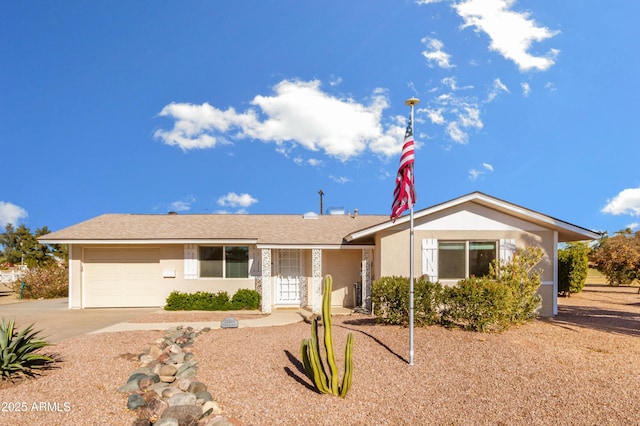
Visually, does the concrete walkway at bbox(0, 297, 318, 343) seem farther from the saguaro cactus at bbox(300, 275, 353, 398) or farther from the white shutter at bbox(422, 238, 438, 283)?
the saguaro cactus at bbox(300, 275, 353, 398)

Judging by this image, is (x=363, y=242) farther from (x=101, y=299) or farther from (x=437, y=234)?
(x=101, y=299)

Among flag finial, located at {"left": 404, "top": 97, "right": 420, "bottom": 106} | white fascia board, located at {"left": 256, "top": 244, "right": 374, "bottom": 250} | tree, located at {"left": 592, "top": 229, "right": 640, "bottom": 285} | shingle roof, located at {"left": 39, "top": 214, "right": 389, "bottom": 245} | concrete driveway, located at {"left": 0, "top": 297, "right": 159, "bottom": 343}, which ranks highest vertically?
flag finial, located at {"left": 404, "top": 97, "right": 420, "bottom": 106}

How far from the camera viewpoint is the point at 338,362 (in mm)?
7594

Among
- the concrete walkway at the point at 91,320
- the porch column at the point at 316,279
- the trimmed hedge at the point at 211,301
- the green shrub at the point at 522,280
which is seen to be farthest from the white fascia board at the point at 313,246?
the green shrub at the point at 522,280

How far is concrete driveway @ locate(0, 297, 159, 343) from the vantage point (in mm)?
10891

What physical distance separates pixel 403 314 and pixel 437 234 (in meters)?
3.35

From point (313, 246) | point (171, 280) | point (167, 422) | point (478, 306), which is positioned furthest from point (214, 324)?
point (478, 306)

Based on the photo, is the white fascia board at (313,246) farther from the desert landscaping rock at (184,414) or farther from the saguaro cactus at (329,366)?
the desert landscaping rock at (184,414)

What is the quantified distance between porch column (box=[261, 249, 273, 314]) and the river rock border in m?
5.77

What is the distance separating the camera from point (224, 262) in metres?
15.3

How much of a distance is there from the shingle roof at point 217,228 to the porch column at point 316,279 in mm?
469

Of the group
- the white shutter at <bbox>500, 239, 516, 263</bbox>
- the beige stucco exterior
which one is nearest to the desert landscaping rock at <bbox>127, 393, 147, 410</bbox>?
the beige stucco exterior

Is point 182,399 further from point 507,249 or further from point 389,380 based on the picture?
point 507,249

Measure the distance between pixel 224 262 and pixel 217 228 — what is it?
1.64 m
